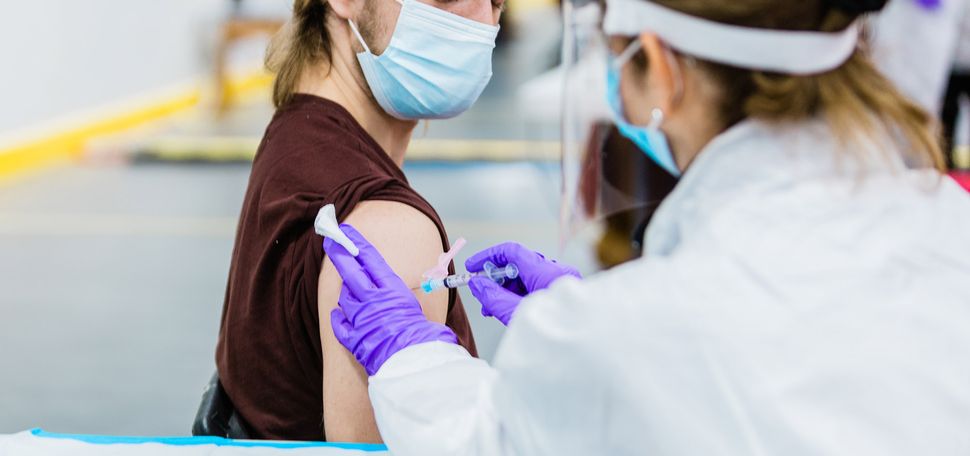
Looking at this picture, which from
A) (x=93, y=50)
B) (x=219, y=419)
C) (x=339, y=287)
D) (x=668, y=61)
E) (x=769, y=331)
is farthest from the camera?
(x=93, y=50)

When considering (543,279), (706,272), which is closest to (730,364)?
(706,272)

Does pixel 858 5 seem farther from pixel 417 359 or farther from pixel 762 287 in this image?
pixel 417 359

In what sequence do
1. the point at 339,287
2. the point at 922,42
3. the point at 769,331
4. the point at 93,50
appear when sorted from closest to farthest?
the point at 769,331
the point at 339,287
the point at 922,42
the point at 93,50

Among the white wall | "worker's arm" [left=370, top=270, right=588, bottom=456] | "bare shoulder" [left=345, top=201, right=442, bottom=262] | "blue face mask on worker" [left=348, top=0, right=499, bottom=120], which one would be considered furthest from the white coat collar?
the white wall

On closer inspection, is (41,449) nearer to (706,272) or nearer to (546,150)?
(706,272)

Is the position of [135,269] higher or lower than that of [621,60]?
lower

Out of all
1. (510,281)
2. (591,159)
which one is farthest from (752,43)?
(591,159)

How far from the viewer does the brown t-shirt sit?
1.32 m

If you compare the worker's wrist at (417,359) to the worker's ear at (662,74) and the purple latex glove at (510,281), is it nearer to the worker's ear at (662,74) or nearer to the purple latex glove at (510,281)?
the purple latex glove at (510,281)

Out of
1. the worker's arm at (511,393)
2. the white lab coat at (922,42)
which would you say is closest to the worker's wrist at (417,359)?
the worker's arm at (511,393)

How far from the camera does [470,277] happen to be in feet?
4.39

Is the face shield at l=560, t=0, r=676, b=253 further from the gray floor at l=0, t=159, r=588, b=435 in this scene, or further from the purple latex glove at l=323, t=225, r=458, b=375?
the purple latex glove at l=323, t=225, r=458, b=375

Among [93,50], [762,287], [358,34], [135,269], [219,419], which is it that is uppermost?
[358,34]

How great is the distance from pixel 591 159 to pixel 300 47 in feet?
4.32
